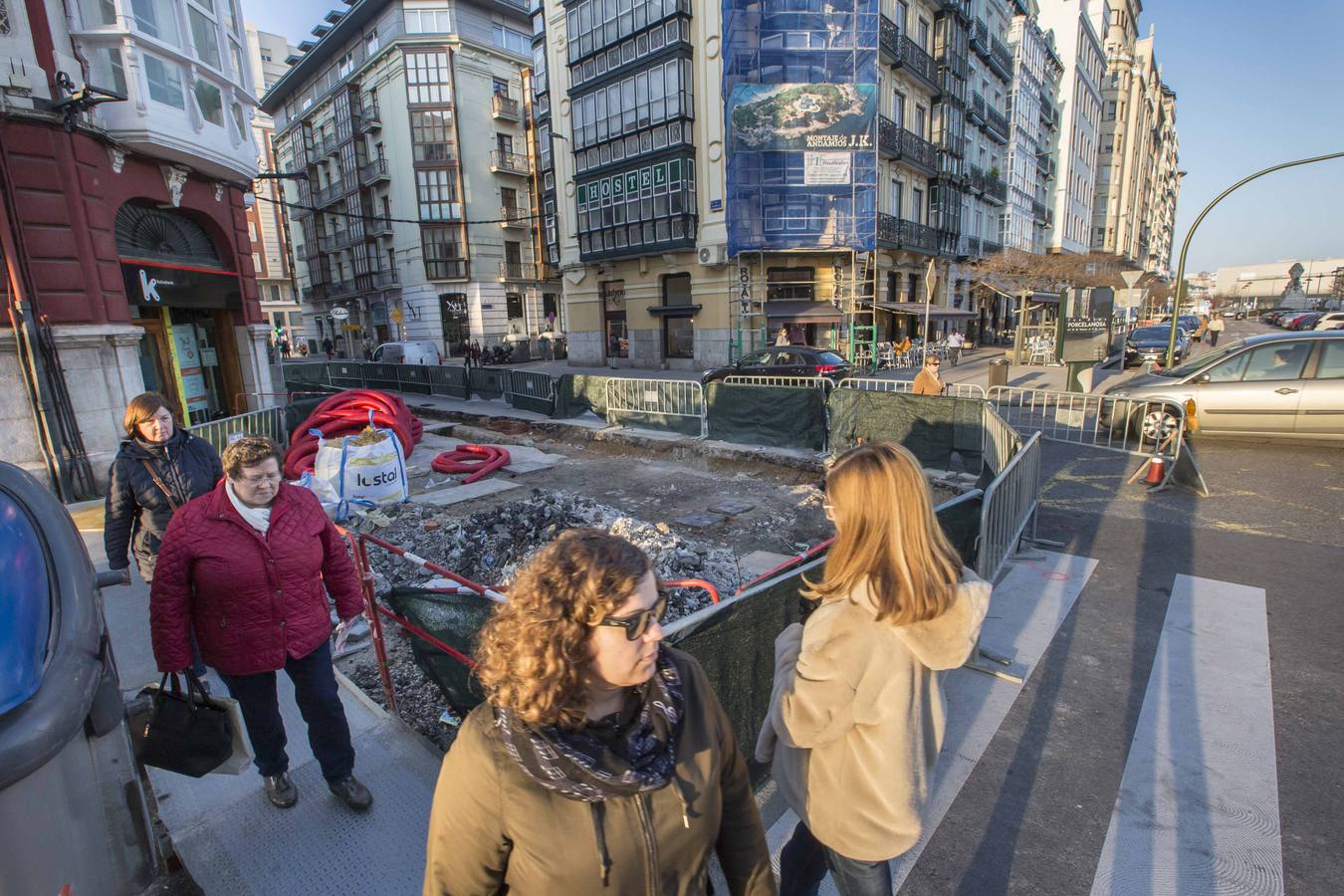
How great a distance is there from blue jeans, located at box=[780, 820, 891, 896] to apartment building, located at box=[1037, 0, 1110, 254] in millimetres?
63306

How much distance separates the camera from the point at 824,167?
24297 millimetres

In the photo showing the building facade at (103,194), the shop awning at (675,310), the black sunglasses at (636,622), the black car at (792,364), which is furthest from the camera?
the shop awning at (675,310)

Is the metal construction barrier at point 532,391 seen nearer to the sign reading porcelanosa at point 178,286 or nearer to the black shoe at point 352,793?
the sign reading porcelanosa at point 178,286

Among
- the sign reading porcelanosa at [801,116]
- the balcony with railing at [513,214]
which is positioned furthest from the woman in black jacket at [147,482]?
the balcony with railing at [513,214]

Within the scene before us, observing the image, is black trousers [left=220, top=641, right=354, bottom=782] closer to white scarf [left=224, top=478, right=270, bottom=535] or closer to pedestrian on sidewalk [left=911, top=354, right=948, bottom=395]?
white scarf [left=224, top=478, right=270, bottom=535]

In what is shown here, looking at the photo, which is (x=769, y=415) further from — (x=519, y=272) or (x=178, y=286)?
(x=519, y=272)

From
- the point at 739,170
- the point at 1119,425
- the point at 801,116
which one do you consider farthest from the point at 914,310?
the point at 1119,425

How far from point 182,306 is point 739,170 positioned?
742 inches

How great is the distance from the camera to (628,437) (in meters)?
13.2

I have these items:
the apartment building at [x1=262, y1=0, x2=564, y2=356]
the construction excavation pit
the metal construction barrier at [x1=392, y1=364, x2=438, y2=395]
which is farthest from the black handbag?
the apartment building at [x1=262, y1=0, x2=564, y2=356]

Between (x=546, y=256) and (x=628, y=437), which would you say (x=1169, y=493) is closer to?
(x=628, y=437)

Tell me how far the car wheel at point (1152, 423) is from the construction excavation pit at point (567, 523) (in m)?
4.01

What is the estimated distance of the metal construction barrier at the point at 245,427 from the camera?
931cm

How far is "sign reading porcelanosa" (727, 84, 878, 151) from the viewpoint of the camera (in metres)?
23.3
